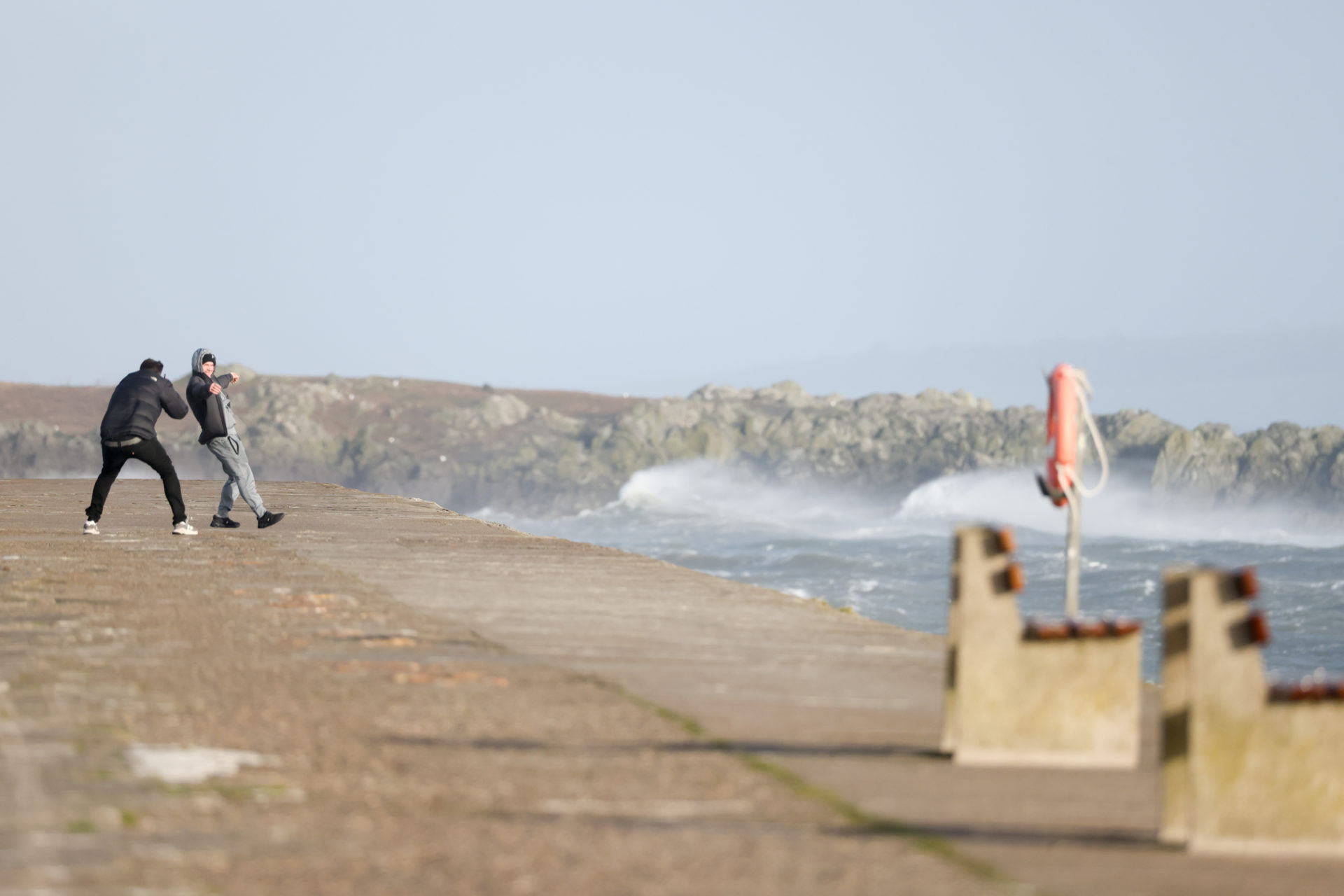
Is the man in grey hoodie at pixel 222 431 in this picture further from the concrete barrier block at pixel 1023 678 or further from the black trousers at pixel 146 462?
the concrete barrier block at pixel 1023 678

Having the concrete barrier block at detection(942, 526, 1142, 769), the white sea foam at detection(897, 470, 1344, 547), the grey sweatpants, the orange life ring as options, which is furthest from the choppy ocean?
the concrete barrier block at detection(942, 526, 1142, 769)

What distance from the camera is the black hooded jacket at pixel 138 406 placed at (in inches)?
549

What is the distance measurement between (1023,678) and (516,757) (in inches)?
73.1

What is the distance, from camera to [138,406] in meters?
14.0

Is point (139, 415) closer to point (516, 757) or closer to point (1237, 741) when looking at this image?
point (516, 757)

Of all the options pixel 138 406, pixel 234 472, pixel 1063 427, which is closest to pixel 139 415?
pixel 138 406

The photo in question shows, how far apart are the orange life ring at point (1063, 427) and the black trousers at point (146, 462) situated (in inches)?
351

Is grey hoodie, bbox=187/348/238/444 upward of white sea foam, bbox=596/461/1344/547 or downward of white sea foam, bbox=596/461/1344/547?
upward

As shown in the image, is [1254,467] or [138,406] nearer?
[138,406]

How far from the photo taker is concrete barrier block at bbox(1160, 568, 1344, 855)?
434 centimetres

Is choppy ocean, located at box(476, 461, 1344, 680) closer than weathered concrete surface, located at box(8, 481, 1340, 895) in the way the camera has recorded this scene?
No

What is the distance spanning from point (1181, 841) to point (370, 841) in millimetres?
2395

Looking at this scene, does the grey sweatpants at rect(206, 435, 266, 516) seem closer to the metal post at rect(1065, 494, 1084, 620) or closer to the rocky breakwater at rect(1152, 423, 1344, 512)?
the metal post at rect(1065, 494, 1084, 620)

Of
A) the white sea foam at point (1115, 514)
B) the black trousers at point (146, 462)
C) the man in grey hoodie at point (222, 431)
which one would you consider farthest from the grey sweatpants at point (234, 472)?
the white sea foam at point (1115, 514)
